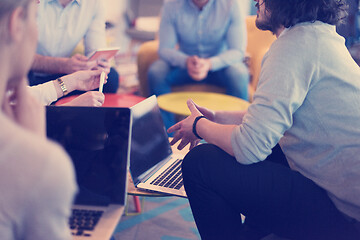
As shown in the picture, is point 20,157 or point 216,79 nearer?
point 20,157

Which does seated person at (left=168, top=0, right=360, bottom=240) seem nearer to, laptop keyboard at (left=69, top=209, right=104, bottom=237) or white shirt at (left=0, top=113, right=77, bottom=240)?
laptop keyboard at (left=69, top=209, right=104, bottom=237)

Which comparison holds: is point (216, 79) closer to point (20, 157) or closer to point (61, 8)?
point (61, 8)

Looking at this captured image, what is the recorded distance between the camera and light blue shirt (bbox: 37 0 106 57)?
A: 82.9 inches

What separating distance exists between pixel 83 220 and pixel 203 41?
2116 millimetres

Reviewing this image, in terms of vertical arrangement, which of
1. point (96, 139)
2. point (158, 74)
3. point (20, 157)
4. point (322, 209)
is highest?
point (20, 157)

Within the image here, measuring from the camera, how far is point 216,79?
2.81m

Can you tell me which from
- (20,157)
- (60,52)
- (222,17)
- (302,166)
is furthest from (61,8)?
(20,157)

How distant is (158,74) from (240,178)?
1.69 metres

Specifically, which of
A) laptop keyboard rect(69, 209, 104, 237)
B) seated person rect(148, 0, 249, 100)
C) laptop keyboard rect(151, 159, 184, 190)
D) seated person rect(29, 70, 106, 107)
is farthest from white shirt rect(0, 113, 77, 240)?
seated person rect(148, 0, 249, 100)

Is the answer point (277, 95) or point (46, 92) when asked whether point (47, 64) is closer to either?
point (46, 92)

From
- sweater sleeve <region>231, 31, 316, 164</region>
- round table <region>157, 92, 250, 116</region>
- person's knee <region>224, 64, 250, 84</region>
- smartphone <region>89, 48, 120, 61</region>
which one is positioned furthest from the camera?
person's knee <region>224, 64, 250, 84</region>

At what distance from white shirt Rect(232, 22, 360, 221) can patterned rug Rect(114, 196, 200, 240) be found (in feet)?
2.54

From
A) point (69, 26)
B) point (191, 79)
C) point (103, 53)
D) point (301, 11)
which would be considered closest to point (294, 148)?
point (301, 11)

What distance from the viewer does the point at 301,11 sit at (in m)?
1.22
